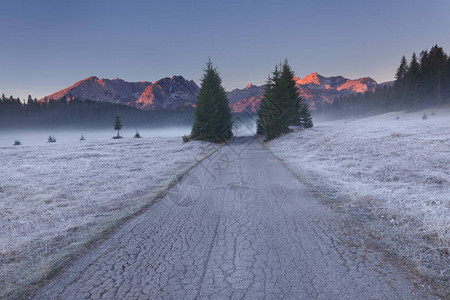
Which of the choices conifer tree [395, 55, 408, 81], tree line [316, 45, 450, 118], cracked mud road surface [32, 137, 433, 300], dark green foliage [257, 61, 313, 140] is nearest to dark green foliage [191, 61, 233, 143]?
dark green foliage [257, 61, 313, 140]

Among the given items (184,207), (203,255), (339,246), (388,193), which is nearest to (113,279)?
(203,255)

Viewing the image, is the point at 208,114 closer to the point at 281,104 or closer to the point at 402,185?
the point at 281,104

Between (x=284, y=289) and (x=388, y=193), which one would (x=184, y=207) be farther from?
(x=388, y=193)

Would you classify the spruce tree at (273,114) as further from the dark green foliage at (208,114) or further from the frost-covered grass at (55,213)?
the frost-covered grass at (55,213)

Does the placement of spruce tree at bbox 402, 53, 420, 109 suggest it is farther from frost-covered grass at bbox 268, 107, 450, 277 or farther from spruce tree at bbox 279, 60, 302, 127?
frost-covered grass at bbox 268, 107, 450, 277

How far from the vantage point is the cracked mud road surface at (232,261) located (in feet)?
8.25

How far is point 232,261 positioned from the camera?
10.2ft

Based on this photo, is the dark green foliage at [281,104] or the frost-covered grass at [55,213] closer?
the frost-covered grass at [55,213]

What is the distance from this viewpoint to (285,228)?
417cm

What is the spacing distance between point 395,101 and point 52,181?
286ft

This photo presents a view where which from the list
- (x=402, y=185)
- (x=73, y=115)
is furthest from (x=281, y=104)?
(x=73, y=115)

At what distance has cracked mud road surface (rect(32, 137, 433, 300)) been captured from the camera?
8.25 feet

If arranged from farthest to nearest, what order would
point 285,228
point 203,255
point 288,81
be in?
point 288,81 < point 285,228 < point 203,255

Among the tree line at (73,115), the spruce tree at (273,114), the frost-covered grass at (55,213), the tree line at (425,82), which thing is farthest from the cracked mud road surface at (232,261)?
the tree line at (73,115)
